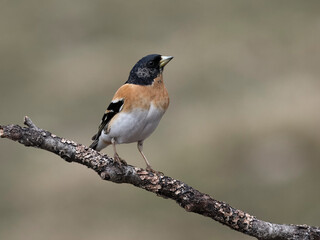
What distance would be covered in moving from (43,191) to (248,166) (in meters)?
3.65

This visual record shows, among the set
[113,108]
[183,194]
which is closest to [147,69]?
[113,108]

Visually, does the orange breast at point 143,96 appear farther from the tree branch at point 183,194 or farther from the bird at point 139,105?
the tree branch at point 183,194

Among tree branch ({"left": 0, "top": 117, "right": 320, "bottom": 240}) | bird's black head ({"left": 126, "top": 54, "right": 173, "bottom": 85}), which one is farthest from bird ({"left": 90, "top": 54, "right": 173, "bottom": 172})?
tree branch ({"left": 0, "top": 117, "right": 320, "bottom": 240})

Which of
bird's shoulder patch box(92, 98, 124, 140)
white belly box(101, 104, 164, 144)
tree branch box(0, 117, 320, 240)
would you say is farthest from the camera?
bird's shoulder patch box(92, 98, 124, 140)

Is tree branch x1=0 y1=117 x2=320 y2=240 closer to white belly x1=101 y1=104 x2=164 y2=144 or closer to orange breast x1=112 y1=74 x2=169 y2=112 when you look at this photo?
white belly x1=101 y1=104 x2=164 y2=144

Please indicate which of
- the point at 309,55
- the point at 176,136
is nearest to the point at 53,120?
the point at 176,136

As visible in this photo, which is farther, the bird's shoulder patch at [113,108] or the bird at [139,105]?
the bird's shoulder patch at [113,108]

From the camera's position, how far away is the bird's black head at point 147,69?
201 inches

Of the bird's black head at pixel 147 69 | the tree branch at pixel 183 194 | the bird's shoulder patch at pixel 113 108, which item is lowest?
the tree branch at pixel 183 194

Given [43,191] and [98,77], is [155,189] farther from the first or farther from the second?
[98,77]

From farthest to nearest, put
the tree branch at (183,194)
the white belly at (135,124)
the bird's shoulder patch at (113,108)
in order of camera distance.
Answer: the bird's shoulder patch at (113,108), the white belly at (135,124), the tree branch at (183,194)

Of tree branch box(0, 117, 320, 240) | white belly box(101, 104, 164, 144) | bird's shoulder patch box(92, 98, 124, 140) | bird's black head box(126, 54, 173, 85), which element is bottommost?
tree branch box(0, 117, 320, 240)

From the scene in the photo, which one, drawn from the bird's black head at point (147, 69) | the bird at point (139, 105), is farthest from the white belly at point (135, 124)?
the bird's black head at point (147, 69)

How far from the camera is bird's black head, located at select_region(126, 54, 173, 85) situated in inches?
201
